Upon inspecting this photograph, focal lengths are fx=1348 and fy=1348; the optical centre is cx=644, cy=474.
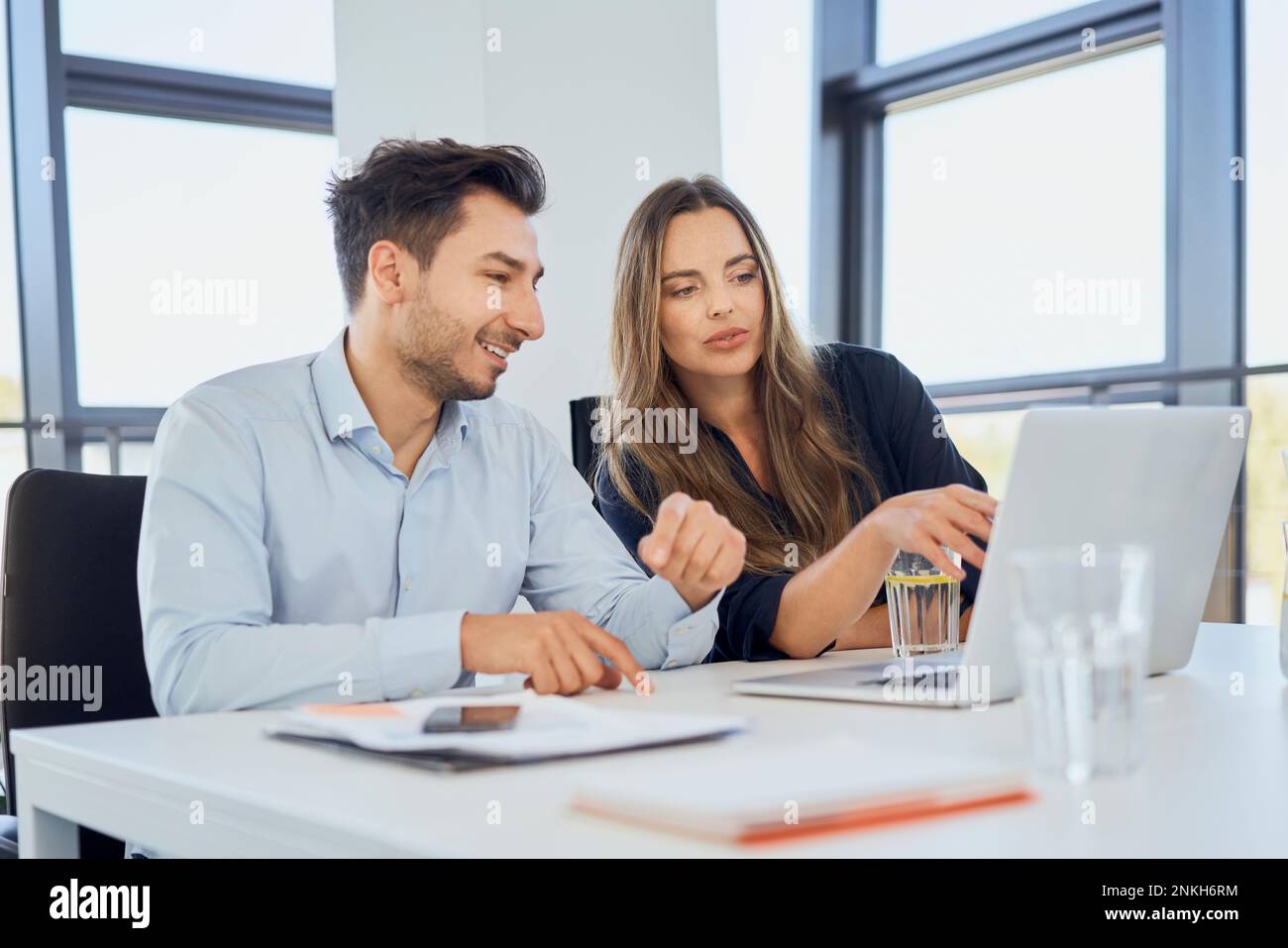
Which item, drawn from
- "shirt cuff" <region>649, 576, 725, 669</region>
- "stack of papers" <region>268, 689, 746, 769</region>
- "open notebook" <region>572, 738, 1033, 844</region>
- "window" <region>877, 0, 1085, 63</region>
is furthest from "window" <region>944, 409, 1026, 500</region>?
"open notebook" <region>572, 738, 1033, 844</region>

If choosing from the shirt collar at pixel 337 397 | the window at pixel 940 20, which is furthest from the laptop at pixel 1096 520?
the window at pixel 940 20

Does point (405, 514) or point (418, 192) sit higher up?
point (418, 192)

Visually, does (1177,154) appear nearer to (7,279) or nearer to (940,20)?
(940,20)

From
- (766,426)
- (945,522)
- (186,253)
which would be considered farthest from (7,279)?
(945,522)

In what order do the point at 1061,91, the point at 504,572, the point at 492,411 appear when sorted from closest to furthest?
the point at 504,572, the point at 492,411, the point at 1061,91

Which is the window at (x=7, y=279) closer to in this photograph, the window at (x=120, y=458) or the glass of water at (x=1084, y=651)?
the window at (x=120, y=458)

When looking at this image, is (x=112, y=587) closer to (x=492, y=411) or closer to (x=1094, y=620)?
(x=492, y=411)

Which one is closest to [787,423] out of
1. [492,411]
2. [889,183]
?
[492,411]

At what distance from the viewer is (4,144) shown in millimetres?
3537

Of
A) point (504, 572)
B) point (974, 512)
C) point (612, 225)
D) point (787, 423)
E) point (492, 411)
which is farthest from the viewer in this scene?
point (612, 225)

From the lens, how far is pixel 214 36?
384 cm

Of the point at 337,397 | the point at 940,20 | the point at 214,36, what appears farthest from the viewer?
the point at 940,20

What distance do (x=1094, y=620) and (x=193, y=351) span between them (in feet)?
10.9

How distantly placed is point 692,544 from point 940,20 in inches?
131
